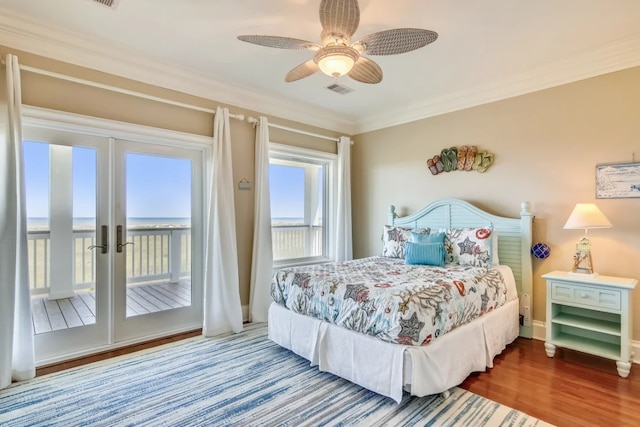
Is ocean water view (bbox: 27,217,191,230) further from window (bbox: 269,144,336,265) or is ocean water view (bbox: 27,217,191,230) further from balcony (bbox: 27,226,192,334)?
window (bbox: 269,144,336,265)

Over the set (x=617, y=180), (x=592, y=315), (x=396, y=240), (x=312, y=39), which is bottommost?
(x=592, y=315)

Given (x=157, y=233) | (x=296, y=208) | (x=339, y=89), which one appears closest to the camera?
(x=157, y=233)

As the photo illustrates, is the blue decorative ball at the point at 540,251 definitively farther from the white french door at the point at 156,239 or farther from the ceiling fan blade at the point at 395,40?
the white french door at the point at 156,239

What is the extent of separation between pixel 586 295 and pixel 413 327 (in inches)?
71.4

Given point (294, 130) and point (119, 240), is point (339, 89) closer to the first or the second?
point (294, 130)

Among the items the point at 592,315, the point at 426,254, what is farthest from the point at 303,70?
the point at 592,315

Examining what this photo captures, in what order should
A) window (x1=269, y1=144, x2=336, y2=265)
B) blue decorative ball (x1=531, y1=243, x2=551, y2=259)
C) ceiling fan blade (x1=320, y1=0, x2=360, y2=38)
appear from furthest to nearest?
window (x1=269, y1=144, x2=336, y2=265), blue decorative ball (x1=531, y1=243, x2=551, y2=259), ceiling fan blade (x1=320, y1=0, x2=360, y2=38)

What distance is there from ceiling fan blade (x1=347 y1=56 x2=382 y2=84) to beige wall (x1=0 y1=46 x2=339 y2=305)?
1.87 metres

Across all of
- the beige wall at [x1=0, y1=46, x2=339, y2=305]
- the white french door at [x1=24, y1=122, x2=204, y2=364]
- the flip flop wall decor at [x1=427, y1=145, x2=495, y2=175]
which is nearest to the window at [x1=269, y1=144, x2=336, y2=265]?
the beige wall at [x1=0, y1=46, x2=339, y2=305]

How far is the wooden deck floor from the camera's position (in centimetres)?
286

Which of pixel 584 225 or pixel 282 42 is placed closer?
pixel 282 42

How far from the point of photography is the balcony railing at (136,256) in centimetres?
284

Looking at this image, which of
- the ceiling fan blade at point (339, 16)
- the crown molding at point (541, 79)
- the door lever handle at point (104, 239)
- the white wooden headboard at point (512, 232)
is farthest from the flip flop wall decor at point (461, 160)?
the door lever handle at point (104, 239)

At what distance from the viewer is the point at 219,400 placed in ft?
7.55
